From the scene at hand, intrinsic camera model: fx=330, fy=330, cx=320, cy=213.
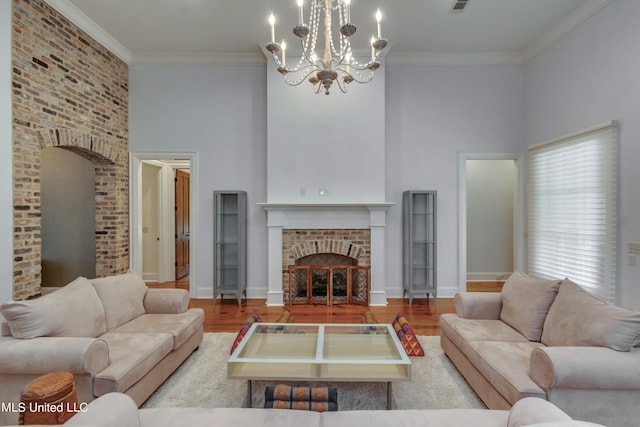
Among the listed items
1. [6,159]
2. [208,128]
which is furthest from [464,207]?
[6,159]

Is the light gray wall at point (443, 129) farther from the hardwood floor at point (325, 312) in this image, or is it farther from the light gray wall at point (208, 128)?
the light gray wall at point (208, 128)

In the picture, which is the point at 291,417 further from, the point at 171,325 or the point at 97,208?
the point at 97,208

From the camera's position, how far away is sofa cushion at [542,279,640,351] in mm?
1839

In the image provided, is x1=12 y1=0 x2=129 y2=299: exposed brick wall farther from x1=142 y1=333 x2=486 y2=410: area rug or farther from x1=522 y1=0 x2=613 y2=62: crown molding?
x1=522 y1=0 x2=613 y2=62: crown molding

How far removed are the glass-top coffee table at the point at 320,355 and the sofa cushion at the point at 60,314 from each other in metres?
1.08

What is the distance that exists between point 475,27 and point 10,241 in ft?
18.6

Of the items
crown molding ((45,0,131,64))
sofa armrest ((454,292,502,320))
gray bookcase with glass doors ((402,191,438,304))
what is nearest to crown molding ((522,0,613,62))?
gray bookcase with glass doors ((402,191,438,304))

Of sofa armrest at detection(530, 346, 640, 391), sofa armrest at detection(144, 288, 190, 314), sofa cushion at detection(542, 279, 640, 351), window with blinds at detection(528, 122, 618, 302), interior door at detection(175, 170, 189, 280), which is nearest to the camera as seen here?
sofa armrest at detection(530, 346, 640, 391)

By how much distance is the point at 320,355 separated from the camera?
2.26 meters

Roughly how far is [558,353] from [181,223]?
21.2 ft

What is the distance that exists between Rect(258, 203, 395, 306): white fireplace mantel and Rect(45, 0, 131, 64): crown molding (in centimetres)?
301

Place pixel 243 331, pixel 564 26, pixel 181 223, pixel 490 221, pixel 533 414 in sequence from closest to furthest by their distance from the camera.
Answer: pixel 533 414, pixel 243 331, pixel 564 26, pixel 490 221, pixel 181 223

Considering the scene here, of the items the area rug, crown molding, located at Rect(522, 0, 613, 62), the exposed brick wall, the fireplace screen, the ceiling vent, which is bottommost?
the area rug

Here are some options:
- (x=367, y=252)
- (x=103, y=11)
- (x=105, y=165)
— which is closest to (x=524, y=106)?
(x=367, y=252)
